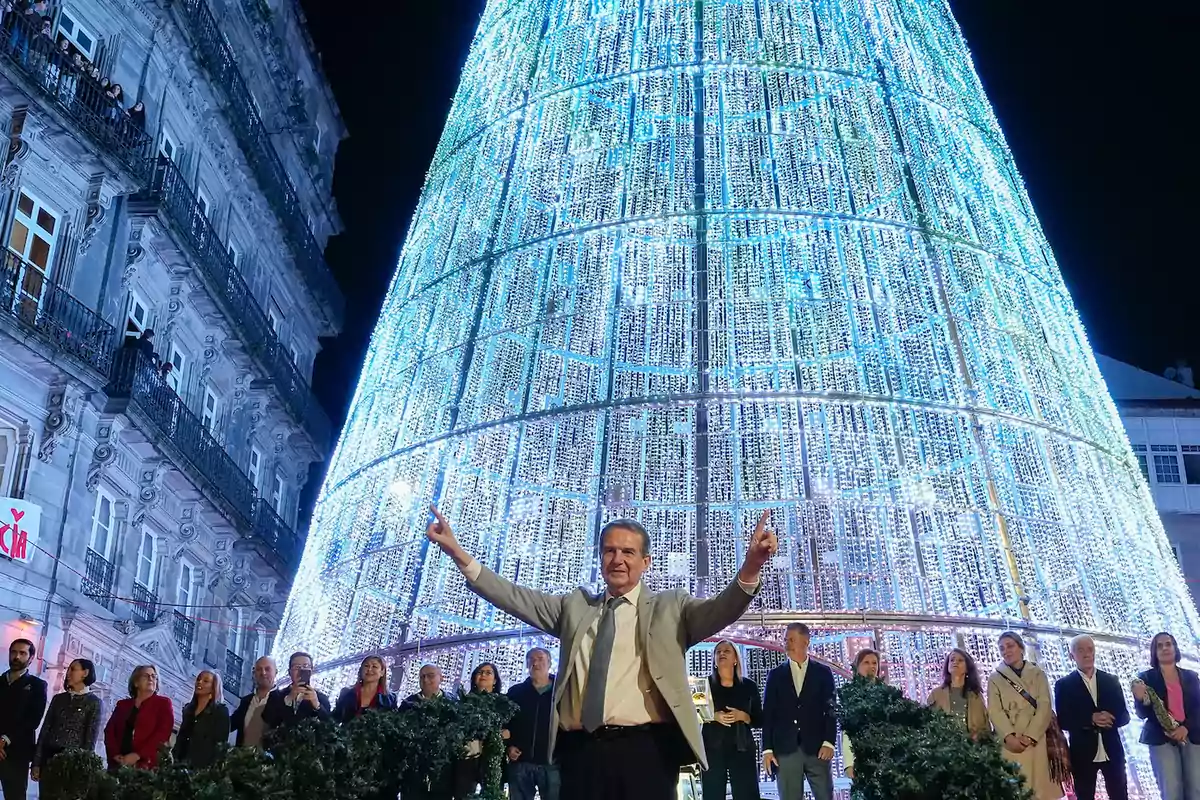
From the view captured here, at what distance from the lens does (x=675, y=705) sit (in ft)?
12.7

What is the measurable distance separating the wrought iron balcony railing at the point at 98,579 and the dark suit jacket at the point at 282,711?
10.3m

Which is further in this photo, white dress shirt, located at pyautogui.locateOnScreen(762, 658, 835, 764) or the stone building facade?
the stone building facade

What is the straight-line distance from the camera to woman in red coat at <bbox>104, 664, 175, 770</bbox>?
779 cm

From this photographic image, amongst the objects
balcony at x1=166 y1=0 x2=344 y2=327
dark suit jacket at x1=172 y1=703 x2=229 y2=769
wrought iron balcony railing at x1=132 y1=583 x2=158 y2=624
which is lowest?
dark suit jacket at x1=172 y1=703 x2=229 y2=769

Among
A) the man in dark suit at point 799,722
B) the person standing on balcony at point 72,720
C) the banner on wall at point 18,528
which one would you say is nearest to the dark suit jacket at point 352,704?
the person standing on balcony at point 72,720

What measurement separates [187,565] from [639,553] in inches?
764

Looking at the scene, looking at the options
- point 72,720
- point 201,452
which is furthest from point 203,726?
point 201,452

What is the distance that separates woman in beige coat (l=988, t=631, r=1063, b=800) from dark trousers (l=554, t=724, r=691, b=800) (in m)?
4.19

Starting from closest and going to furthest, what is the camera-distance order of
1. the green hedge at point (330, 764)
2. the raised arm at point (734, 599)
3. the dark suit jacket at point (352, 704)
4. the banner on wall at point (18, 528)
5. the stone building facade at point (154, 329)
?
the raised arm at point (734, 599), the green hedge at point (330, 764), the dark suit jacket at point (352, 704), the banner on wall at point (18, 528), the stone building facade at point (154, 329)

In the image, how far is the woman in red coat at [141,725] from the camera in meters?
7.79

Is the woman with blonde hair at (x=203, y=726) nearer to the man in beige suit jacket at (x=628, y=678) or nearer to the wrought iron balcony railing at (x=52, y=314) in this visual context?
the man in beige suit jacket at (x=628, y=678)

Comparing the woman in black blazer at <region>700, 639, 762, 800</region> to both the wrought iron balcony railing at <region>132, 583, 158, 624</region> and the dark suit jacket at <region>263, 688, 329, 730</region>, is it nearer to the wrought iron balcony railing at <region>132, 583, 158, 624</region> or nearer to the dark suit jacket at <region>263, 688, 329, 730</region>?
the dark suit jacket at <region>263, 688, 329, 730</region>

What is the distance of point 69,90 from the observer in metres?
17.3

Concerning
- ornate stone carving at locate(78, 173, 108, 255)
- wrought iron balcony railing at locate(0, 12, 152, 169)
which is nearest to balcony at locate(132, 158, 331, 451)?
wrought iron balcony railing at locate(0, 12, 152, 169)
